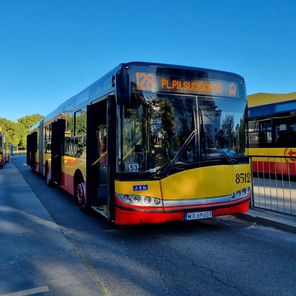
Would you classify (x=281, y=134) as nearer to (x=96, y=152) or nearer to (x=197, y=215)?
(x=96, y=152)

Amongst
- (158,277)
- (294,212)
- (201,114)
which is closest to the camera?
(158,277)

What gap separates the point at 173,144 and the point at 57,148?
6960 mm

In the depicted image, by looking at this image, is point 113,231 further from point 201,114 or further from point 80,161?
point 201,114

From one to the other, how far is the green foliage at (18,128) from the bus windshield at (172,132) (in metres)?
85.5

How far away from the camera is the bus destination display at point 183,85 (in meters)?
5.47

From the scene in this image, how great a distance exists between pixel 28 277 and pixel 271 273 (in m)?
3.25

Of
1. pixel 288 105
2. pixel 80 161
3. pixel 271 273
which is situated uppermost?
pixel 288 105

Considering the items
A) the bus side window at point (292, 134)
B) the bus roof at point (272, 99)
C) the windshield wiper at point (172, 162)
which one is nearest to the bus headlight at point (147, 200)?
the windshield wiper at point (172, 162)

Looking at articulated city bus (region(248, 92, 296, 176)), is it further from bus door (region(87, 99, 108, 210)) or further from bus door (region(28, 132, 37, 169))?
bus door (region(28, 132, 37, 169))

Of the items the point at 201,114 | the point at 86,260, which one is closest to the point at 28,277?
the point at 86,260

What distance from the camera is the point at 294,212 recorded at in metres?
7.23

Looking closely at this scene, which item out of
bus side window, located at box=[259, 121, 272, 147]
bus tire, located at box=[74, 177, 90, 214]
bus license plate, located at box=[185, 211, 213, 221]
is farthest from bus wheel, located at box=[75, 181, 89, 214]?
bus side window, located at box=[259, 121, 272, 147]

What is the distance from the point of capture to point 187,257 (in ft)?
15.9

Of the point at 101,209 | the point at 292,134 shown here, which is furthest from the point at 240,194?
the point at 292,134
